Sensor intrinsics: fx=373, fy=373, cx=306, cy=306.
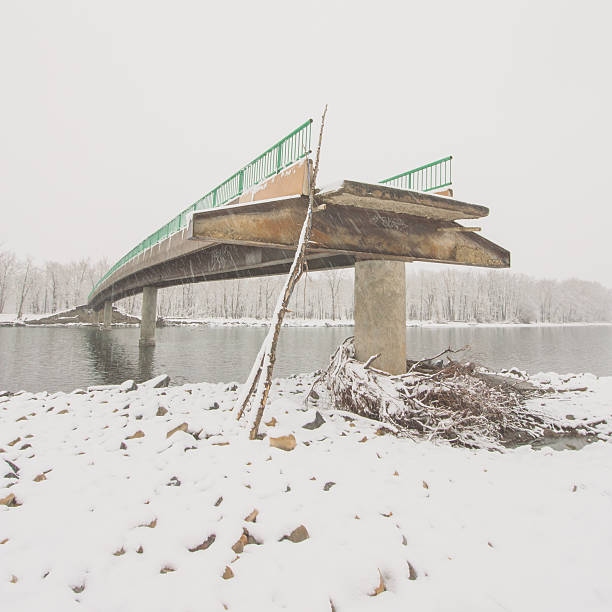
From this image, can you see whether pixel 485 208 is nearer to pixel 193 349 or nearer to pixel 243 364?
pixel 243 364

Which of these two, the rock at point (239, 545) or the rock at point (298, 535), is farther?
the rock at point (298, 535)

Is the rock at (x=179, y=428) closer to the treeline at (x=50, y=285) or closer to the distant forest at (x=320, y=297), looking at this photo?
the distant forest at (x=320, y=297)

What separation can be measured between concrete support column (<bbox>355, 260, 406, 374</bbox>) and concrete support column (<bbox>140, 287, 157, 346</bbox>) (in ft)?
94.5

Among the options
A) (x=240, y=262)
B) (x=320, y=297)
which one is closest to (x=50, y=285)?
(x=320, y=297)

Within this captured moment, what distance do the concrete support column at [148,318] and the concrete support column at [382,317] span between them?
2880 centimetres

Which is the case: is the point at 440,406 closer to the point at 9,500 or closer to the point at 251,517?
the point at 251,517

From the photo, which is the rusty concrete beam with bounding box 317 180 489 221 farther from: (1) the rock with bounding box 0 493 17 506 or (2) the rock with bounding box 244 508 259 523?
(1) the rock with bounding box 0 493 17 506

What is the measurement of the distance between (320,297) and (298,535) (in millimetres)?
101796

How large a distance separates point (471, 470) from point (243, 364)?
18077 mm

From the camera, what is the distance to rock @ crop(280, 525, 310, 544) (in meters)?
3.63

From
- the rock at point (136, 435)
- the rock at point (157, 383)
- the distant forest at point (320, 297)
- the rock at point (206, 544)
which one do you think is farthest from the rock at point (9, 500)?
the distant forest at point (320, 297)

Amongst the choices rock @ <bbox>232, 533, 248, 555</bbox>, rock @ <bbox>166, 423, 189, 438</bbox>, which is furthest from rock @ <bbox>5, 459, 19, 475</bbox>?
rock @ <bbox>232, 533, 248, 555</bbox>

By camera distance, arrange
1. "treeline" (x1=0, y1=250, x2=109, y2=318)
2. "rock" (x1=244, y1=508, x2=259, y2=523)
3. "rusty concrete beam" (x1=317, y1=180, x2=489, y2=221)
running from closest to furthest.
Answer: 1. "rock" (x1=244, y1=508, x2=259, y2=523)
2. "rusty concrete beam" (x1=317, y1=180, x2=489, y2=221)
3. "treeline" (x1=0, y1=250, x2=109, y2=318)

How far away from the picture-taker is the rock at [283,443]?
572cm
